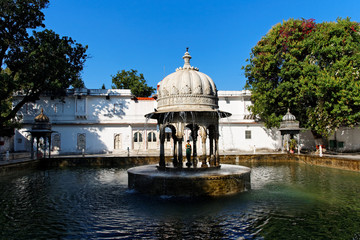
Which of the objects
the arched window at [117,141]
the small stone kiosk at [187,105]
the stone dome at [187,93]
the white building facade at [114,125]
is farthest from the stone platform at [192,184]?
the arched window at [117,141]

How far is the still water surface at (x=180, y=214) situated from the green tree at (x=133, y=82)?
35605 mm

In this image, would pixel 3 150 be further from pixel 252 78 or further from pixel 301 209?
pixel 301 209

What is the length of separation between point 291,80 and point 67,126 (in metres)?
25.8

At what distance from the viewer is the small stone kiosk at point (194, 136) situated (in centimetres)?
1029

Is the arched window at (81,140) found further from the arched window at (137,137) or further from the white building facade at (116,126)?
the arched window at (137,137)

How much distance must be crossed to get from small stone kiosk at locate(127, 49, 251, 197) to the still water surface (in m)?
0.59

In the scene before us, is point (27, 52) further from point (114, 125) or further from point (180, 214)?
point (180, 214)

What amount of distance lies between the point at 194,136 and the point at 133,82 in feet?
116

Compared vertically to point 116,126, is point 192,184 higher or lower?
lower

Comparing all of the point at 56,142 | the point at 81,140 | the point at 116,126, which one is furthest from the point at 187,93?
the point at 56,142

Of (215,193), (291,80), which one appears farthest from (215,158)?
(291,80)

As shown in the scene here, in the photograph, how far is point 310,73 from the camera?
2322 cm

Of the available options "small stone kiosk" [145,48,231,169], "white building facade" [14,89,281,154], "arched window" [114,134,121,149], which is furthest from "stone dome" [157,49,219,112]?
"arched window" [114,134,121,149]

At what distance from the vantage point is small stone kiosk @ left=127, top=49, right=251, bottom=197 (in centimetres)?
1029
